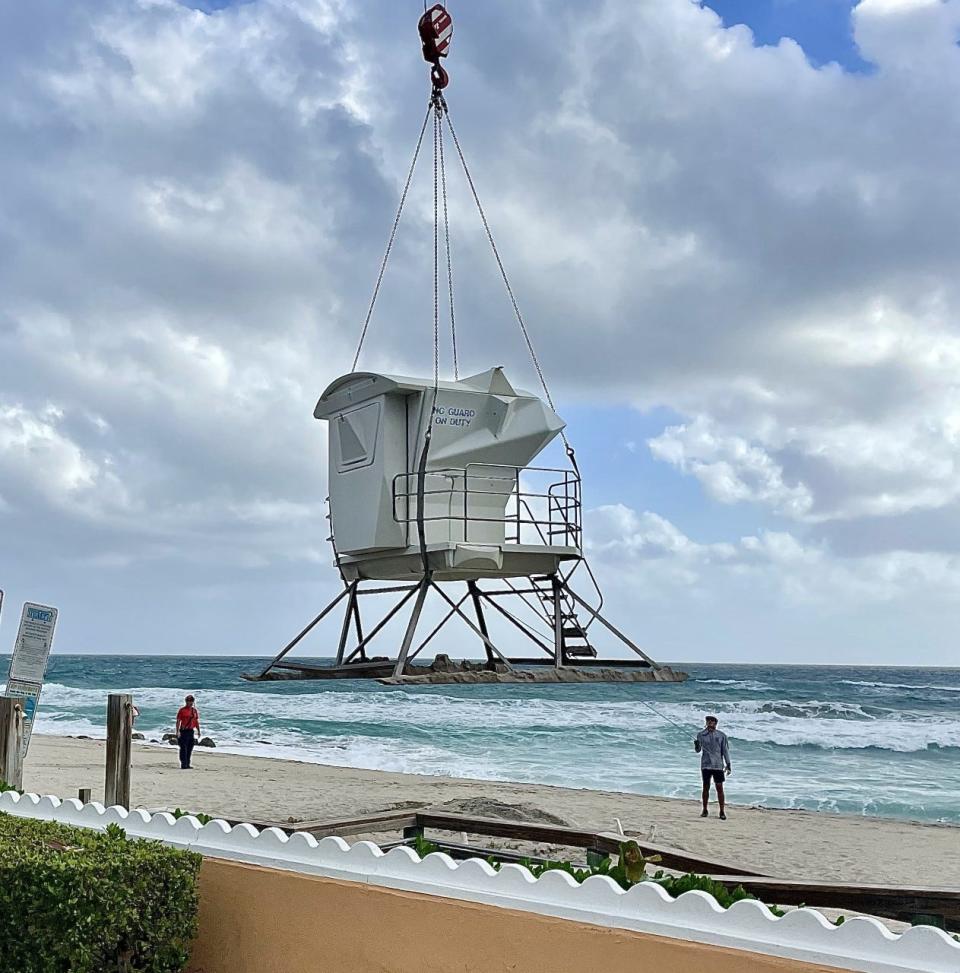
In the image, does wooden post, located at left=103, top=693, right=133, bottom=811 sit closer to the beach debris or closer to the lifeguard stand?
the lifeguard stand

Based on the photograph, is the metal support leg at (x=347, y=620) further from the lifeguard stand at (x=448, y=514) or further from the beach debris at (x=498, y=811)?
the beach debris at (x=498, y=811)

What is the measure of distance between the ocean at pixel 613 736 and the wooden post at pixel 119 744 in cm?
989

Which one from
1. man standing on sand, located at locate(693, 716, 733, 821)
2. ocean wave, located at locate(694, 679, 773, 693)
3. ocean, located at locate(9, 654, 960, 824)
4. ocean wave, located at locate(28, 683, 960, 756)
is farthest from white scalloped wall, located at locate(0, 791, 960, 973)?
ocean wave, located at locate(694, 679, 773, 693)

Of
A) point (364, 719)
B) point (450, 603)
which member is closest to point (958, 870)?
point (450, 603)

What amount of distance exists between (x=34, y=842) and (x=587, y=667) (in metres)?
4.49

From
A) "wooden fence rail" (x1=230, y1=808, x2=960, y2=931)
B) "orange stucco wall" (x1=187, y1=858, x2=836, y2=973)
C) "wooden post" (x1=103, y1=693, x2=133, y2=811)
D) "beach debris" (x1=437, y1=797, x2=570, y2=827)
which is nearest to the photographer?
"orange stucco wall" (x1=187, y1=858, x2=836, y2=973)

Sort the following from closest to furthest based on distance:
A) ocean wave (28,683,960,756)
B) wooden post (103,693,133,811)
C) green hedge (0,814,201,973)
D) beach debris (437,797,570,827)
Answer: green hedge (0,814,201,973) → wooden post (103,693,133,811) → beach debris (437,797,570,827) → ocean wave (28,683,960,756)

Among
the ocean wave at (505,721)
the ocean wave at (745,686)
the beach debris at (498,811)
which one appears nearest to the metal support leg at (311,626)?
the beach debris at (498,811)

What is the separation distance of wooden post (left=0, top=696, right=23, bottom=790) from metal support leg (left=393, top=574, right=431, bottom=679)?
286cm

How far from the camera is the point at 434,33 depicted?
352 inches

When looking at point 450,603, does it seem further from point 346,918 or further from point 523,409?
point 346,918

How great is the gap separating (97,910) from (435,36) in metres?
6.65

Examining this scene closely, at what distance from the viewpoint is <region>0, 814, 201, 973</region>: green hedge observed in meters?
5.23

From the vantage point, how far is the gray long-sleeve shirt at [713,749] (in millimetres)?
21125
